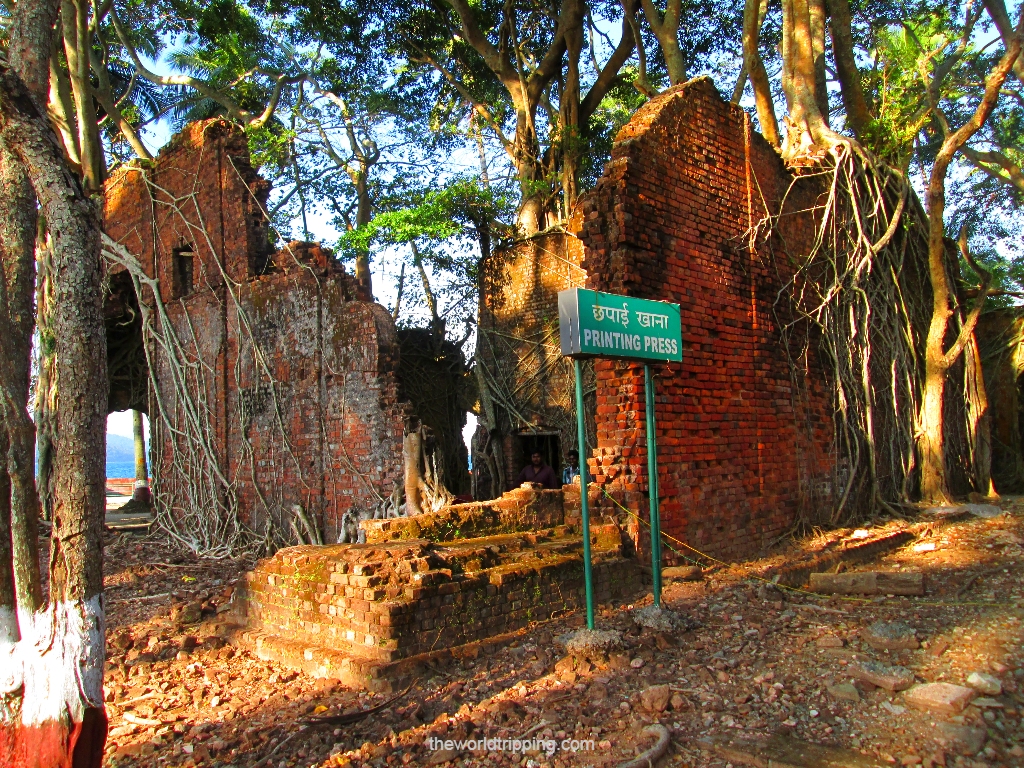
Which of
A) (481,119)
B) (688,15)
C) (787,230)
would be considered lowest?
(787,230)


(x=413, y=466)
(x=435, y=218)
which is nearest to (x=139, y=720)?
(x=413, y=466)

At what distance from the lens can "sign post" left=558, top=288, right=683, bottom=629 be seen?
14.8 feet

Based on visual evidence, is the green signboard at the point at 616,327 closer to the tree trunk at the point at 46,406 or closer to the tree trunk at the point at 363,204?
the tree trunk at the point at 46,406

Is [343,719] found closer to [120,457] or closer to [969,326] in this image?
[969,326]

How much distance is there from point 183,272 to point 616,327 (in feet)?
27.7

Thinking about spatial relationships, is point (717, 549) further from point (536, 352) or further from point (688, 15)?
point (688, 15)

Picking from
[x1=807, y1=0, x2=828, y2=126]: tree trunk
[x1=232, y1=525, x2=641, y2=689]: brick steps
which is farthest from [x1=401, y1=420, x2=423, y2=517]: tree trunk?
[x1=807, y1=0, x2=828, y2=126]: tree trunk

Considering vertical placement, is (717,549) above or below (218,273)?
below

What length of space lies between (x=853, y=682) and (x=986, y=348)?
1011cm

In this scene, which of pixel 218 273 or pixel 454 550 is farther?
pixel 218 273

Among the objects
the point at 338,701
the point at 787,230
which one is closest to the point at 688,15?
the point at 787,230

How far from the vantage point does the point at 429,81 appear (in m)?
17.7

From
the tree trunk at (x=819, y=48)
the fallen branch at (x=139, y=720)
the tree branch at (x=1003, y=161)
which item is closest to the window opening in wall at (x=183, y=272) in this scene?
the fallen branch at (x=139, y=720)

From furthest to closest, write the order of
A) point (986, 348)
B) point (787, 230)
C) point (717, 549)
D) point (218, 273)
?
point (986, 348) → point (218, 273) → point (787, 230) → point (717, 549)
